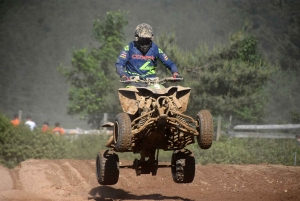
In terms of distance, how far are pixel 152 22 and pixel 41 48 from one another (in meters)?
11.6

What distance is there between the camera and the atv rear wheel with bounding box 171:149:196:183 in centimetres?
1207

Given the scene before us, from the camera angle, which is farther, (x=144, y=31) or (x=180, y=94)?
(x=144, y=31)

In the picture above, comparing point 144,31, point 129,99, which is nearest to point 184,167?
point 129,99

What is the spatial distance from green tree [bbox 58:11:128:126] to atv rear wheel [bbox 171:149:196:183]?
2401 cm

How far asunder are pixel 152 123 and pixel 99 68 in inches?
1066

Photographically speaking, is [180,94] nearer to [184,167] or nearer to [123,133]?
[123,133]

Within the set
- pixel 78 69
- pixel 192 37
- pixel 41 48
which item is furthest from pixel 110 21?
pixel 41 48

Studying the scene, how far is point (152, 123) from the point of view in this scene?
1072 cm

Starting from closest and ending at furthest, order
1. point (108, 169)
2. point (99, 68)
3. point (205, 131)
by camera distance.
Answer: point (205, 131), point (108, 169), point (99, 68)

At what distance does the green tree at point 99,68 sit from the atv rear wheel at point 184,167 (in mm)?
24013

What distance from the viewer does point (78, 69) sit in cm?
3825

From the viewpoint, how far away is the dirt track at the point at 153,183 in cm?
1414

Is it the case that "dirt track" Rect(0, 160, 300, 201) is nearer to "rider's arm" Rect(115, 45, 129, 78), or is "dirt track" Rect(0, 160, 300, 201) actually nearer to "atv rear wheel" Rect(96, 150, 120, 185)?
"atv rear wheel" Rect(96, 150, 120, 185)

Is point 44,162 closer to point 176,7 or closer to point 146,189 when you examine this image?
point 146,189
